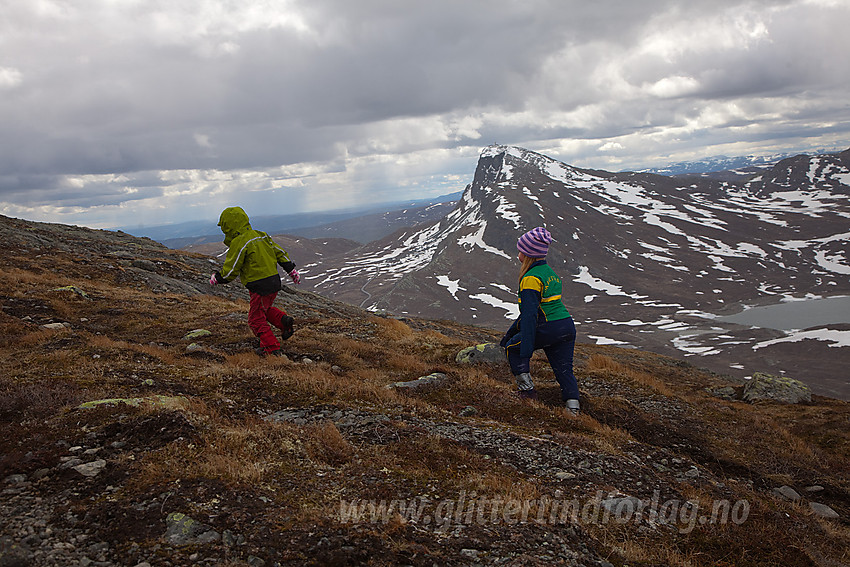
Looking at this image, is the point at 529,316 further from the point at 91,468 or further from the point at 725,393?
the point at 725,393

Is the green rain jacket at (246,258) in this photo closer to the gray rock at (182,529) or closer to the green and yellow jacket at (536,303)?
the green and yellow jacket at (536,303)

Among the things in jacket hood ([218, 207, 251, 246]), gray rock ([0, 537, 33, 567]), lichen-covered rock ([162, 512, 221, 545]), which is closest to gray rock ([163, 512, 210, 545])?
lichen-covered rock ([162, 512, 221, 545])

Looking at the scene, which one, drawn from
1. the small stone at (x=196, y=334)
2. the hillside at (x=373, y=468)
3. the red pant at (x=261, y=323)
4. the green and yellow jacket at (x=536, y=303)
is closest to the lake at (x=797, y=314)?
the hillside at (x=373, y=468)

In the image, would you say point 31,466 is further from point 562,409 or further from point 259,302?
point 562,409

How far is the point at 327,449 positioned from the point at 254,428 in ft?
4.16

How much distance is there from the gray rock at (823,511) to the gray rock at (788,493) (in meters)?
0.20

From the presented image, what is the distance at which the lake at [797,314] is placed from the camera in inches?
6501

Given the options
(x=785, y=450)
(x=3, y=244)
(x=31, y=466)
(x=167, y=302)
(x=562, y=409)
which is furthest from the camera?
(x=3, y=244)

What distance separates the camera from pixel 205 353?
1239 cm

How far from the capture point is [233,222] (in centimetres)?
1277

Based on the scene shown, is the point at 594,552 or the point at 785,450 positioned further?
the point at 785,450

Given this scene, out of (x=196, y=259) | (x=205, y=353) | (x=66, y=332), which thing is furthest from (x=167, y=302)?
(x=196, y=259)

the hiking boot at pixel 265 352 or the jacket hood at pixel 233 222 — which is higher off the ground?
the jacket hood at pixel 233 222

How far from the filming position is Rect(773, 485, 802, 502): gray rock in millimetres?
7371
